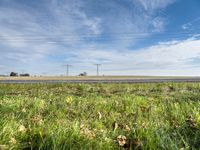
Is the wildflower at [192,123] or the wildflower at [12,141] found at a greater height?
the wildflower at [192,123]

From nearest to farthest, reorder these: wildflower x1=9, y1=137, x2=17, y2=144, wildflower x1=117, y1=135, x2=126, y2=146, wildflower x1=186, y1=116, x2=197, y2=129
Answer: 1. wildflower x1=9, y1=137, x2=17, y2=144
2. wildflower x1=117, y1=135, x2=126, y2=146
3. wildflower x1=186, y1=116, x2=197, y2=129

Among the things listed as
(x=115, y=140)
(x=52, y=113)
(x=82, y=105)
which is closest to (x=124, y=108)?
(x=82, y=105)

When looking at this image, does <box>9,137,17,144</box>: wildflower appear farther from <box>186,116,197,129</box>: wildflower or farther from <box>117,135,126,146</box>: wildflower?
<box>186,116,197,129</box>: wildflower

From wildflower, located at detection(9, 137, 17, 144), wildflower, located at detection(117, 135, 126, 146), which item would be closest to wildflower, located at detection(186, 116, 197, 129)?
wildflower, located at detection(117, 135, 126, 146)


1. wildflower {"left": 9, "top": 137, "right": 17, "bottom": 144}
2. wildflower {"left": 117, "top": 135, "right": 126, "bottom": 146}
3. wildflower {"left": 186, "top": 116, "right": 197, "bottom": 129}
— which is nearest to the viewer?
wildflower {"left": 9, "top": 137, "right": 17, "bottom": 144}

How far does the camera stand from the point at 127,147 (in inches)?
154

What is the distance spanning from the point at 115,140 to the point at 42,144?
104 cm

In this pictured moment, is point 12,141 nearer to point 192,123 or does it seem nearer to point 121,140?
point 121,140

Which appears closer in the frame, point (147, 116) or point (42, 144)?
point (42, 144)

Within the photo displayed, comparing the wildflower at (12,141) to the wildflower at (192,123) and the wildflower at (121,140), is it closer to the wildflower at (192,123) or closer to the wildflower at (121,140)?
the wildflower at (121,140)

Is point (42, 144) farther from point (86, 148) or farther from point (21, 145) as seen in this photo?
point (86, 148)

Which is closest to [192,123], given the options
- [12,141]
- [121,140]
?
[121,140]

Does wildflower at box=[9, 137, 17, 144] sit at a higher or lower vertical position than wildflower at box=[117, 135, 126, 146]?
higher

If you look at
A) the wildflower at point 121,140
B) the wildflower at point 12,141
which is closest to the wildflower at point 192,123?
the wildflower at point 121,140
